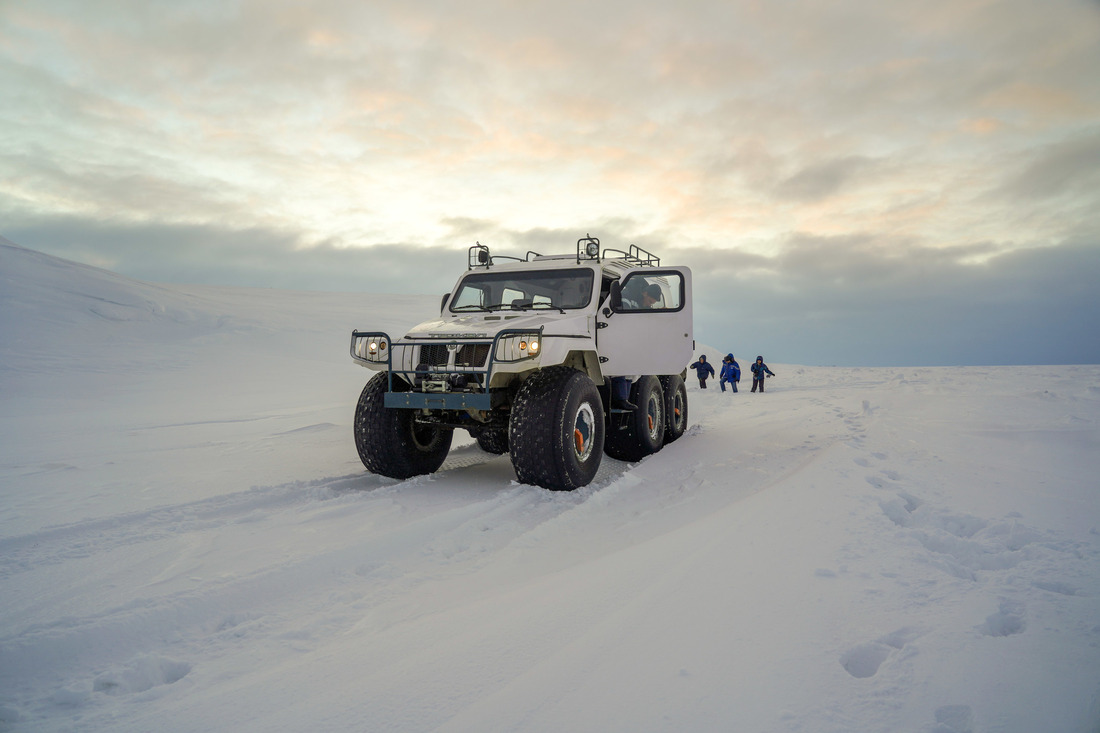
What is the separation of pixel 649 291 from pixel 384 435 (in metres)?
3.59

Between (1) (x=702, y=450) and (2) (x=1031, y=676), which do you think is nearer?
(2) (x=1031, y=676)

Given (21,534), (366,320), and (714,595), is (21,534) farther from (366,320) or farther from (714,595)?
(366,320)

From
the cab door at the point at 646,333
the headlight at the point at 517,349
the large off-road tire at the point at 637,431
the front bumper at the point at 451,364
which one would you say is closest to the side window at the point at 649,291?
the cab door at the point at 646,333

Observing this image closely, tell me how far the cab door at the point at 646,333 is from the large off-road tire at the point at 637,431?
49 centimetres

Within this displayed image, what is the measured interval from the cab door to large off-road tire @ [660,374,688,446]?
1.28 m

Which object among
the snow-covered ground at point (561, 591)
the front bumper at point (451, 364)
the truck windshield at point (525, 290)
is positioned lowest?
the snow-covered ground at point (561, 591)

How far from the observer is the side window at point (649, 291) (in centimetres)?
650

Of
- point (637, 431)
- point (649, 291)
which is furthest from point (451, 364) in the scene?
point (649, 291)

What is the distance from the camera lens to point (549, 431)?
4840 millimetres

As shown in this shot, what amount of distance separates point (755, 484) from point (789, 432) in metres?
3.45

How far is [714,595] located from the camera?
2.71 meters

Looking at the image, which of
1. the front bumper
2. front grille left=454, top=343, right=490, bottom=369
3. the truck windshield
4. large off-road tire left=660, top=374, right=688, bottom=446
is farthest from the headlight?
large off-road tire left=660, top=374, right=688, bottom=446

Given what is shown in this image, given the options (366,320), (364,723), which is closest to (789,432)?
(364,723)

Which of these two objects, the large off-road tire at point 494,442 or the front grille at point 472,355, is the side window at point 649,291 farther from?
the large off-road tire at point 494,442
